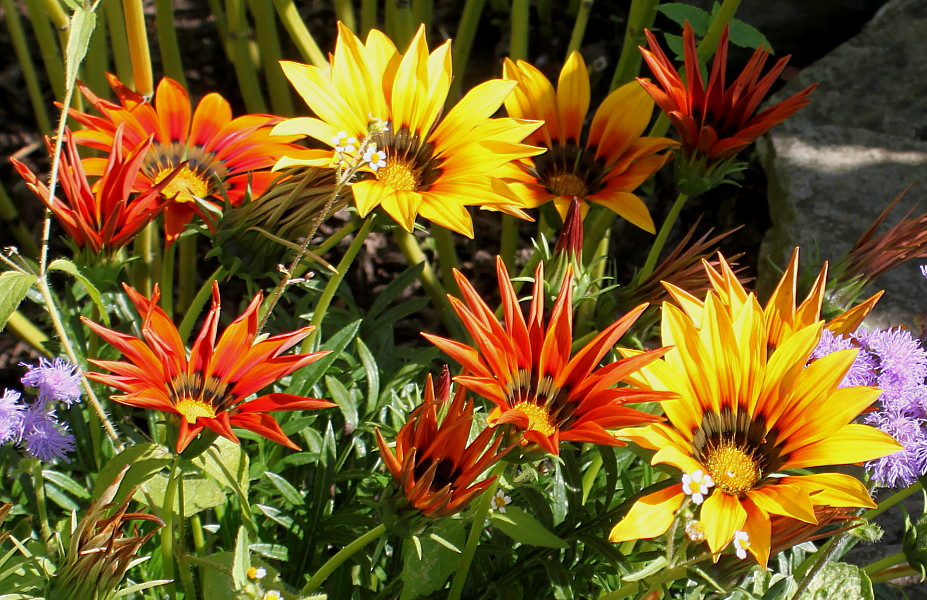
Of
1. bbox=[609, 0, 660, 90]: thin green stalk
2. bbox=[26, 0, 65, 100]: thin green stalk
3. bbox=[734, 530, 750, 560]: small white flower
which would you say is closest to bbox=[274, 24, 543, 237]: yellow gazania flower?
bbox=[734, 530, 750, 560]: small white flower

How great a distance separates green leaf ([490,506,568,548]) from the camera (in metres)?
1.17

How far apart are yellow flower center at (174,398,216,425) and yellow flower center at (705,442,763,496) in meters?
0.59

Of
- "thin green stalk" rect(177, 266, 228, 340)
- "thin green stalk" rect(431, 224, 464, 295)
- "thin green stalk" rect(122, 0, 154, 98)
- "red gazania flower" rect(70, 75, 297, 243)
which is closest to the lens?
"thin green stalk" rect(177, 266, 228, 340)

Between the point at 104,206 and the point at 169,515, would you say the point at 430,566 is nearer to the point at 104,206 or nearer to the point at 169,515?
the point at 169,515

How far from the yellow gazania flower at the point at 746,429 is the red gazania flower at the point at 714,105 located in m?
0.33

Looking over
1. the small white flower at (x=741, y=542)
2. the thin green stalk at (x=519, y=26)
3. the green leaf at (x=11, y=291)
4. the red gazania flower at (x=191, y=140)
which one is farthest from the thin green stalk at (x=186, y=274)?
the small white flower at (x=741, y=542)

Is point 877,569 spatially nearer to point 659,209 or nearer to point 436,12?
point 659,209

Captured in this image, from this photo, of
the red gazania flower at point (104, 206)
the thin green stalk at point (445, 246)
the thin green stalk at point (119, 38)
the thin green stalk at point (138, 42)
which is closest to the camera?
the red gazania flower at point (104, 206)

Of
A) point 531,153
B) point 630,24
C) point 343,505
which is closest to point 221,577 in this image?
point 343,505

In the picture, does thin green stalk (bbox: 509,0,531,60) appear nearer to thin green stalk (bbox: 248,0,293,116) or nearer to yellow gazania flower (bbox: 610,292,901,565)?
thin green stalk (bbox: 248,0,293,116)

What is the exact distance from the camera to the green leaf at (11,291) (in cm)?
107

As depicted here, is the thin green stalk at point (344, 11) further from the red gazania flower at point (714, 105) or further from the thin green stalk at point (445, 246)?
the red gazania flower at point (714, 105)

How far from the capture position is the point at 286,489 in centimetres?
153

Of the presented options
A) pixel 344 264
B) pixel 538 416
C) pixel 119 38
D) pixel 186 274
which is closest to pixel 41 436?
pixel 344 264
